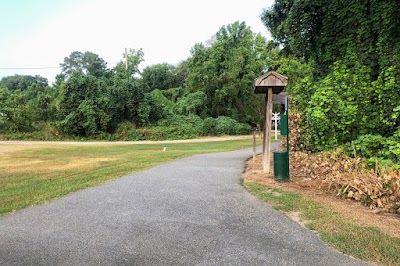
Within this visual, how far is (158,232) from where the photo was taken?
3750 millimetres

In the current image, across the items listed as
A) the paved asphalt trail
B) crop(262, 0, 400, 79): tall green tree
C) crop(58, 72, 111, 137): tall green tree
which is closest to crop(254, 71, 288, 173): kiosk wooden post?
the paved asphalt trail

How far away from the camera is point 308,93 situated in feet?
33.6

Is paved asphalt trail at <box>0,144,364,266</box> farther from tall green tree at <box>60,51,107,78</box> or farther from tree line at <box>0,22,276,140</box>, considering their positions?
tall green tree at <box>60,51,107,78</box>

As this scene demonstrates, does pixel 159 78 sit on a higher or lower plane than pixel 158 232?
higher

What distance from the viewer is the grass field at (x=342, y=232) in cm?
309

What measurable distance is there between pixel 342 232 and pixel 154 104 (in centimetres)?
2598

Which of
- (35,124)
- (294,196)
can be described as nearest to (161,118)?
(35,124)

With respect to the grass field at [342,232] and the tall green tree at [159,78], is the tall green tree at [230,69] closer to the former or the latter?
the tall green tree at [159,78]

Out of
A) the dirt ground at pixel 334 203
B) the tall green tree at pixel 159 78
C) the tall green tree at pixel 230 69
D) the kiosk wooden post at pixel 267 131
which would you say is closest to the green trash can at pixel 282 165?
the dirt ground at pixel 334 203

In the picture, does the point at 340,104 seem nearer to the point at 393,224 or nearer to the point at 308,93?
the point at 308,93

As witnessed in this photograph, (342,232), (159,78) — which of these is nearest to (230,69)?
(159,78)

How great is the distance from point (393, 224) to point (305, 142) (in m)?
5.77

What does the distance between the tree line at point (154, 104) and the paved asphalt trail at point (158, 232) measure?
20163 mm

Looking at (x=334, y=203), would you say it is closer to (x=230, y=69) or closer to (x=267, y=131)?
(x=267, y=131)
